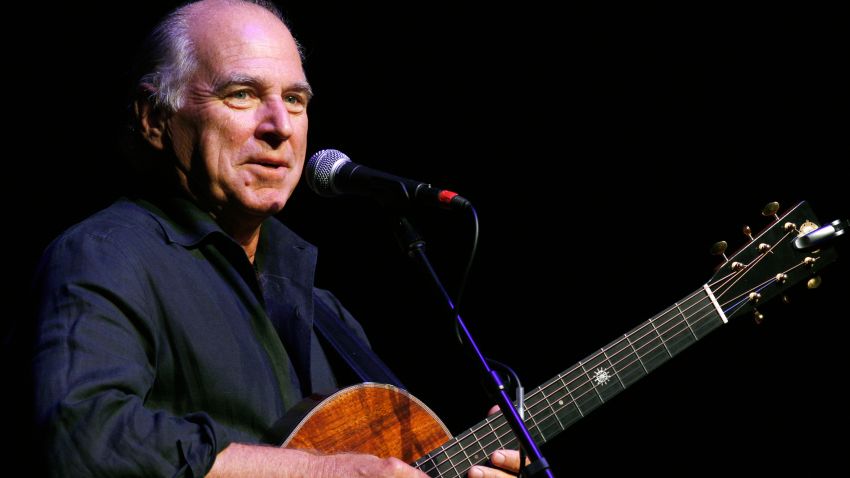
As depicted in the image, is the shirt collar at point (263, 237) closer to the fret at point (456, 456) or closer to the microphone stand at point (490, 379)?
the microphone stand at point (490, 379)

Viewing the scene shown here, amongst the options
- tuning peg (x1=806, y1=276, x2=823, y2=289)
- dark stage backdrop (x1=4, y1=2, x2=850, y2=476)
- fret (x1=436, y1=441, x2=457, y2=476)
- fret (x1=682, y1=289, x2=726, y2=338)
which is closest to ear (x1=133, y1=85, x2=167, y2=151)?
dark stage backdrop (x1=4, y1=2, x2=850, y2=476)

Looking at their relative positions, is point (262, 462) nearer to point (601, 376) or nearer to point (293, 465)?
point (293, 465)

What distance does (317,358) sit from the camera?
2.65 m

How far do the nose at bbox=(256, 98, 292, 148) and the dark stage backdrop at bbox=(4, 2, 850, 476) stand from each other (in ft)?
2.63

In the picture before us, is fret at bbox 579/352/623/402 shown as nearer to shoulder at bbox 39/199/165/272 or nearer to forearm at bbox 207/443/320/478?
forearm at bbox 207/443/320/478

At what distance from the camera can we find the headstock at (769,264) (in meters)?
2.47

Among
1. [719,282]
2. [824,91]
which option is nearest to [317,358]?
[719,282]

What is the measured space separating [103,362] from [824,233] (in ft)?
7.19

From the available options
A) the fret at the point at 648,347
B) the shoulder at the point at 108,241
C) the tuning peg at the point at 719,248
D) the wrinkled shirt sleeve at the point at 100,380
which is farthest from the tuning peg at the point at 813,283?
the shoulder at the point at 108,241

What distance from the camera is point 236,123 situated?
92.5 inches

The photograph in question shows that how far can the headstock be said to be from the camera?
2.47 metres

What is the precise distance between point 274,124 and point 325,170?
0.40 metres

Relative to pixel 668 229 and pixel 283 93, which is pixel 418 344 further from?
pixel 283 93

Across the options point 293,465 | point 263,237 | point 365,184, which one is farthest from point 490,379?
point 263,237
